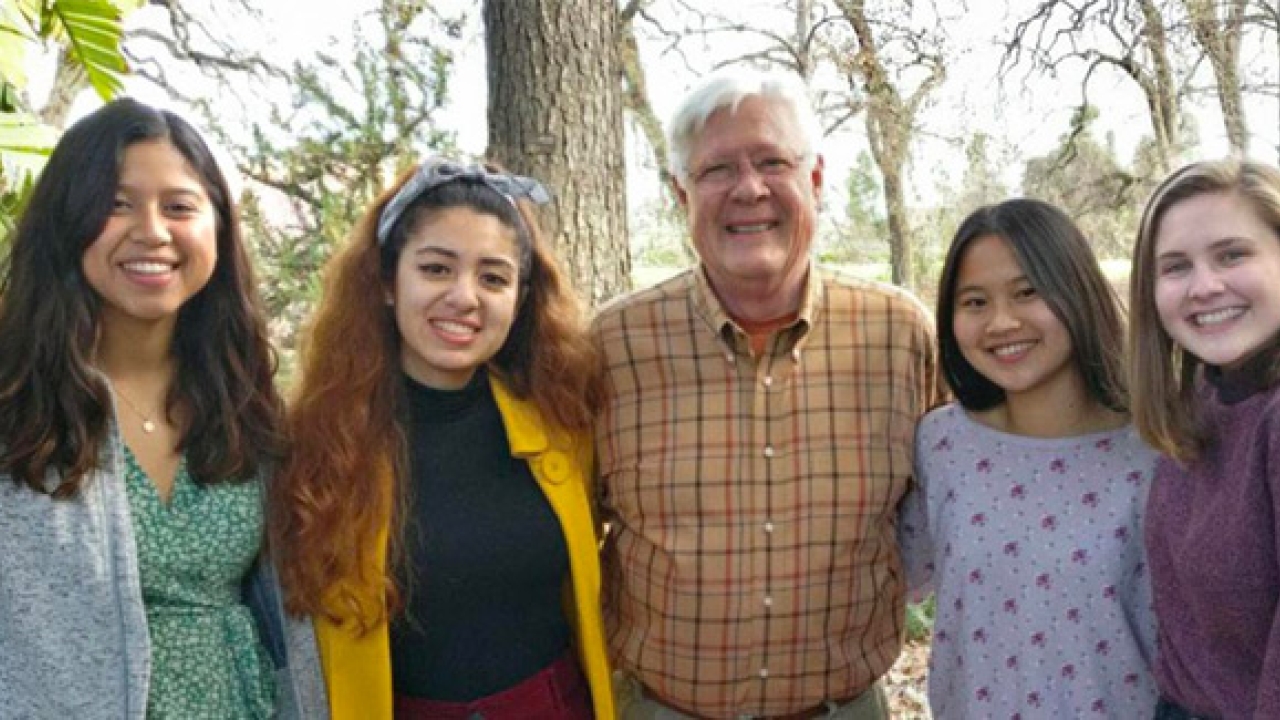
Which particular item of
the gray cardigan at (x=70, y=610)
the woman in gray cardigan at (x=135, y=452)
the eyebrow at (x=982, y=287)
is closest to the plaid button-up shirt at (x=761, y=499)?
Answer: the eyebrow at (x=982, y=287)

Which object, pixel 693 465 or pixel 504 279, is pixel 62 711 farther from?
pixel 693 465

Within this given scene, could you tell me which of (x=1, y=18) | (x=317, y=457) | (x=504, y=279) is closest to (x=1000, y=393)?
(x=504, y=279)

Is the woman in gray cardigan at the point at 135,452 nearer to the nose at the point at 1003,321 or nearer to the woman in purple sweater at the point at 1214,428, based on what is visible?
the nose at the point at 1003,321

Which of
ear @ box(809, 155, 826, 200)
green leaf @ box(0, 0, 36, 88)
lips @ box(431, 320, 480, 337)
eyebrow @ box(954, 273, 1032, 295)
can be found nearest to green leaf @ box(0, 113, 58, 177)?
green leaf @ box(0, 0, 36, 88)

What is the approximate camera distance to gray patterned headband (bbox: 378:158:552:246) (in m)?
2.73

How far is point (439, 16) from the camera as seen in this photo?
955cm

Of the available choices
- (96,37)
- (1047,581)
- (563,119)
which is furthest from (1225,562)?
(96,37)

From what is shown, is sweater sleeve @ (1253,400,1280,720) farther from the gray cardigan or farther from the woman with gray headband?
the gray cardigan

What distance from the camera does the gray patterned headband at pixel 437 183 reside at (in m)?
2.73

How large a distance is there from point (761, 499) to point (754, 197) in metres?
0.76

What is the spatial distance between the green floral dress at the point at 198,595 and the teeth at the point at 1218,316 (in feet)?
6.37

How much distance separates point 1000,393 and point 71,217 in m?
2.07

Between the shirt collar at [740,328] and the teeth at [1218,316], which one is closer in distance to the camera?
the teeth at [1218,316]

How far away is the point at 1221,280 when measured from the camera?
7.08 feet
